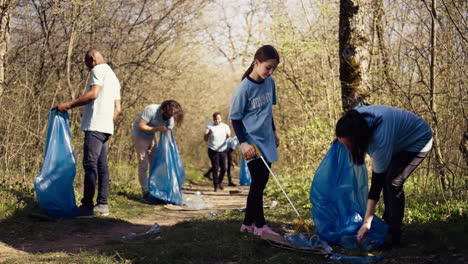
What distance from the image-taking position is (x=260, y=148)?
4062 millimetres

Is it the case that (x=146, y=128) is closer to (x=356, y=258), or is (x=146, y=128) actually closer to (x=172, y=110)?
(x=172, y=110)

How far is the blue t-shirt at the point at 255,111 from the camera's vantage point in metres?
4.02

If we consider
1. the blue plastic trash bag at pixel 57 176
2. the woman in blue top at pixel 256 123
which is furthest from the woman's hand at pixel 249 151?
the blue plastic trash bag at pixel 57 176

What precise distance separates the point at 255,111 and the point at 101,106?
217 cm

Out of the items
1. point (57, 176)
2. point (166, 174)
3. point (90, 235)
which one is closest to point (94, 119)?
point (57, 176)

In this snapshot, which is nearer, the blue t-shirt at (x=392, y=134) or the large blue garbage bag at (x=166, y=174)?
the blue t-shirt at (x=392, y=134)

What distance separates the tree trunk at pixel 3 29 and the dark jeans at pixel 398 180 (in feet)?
14.4

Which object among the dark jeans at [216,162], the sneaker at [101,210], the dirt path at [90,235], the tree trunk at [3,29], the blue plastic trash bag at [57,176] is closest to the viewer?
the dirt path at [90,235]

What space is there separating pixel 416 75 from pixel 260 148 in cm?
266

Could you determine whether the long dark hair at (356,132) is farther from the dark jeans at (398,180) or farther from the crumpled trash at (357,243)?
the crumpled trash at (357,243)

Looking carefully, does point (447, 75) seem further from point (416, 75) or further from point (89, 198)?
point (89, 198)

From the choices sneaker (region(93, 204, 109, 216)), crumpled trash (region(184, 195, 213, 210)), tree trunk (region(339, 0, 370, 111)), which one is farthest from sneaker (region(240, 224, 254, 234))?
tree trunk (region(339, 0, 370, 111))

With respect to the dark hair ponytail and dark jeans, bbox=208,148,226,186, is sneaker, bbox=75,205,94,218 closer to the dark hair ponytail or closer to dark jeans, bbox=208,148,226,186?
the dark hair ponytail

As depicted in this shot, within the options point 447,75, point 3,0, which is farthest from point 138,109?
point 447,75
